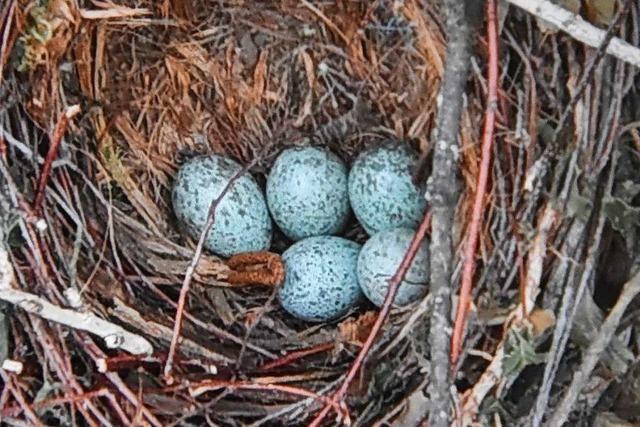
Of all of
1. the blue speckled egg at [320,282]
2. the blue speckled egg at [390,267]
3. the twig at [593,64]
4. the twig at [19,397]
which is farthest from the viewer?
the blue speckled egg at [320,282]

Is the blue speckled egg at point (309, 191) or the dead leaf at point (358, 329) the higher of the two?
the blue speckled egg at point (309, 191)

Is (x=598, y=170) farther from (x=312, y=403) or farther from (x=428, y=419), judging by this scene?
(x=312, y=403)

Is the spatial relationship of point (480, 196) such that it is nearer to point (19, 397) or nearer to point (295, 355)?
point (295, 355)

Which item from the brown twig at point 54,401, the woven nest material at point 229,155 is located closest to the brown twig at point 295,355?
the woven nest material at point 229,155

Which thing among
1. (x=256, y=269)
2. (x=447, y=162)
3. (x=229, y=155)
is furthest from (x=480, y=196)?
(x=229, y=155)

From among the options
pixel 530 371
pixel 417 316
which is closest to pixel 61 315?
pixel 417 316

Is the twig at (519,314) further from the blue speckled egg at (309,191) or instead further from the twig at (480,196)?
the blue speckled egg at (309,191)
